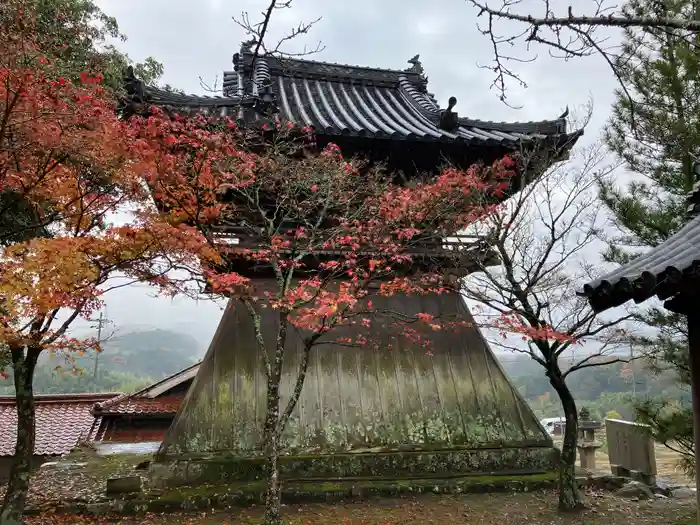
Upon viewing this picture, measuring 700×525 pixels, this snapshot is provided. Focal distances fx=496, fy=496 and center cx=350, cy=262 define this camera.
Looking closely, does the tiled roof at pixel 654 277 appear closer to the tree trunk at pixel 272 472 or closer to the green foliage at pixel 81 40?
the tree trunk at pixel 272 472

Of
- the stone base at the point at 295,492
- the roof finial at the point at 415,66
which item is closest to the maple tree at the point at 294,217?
the stone base at the point at 295,492

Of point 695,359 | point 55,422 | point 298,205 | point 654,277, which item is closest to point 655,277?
point 654,277

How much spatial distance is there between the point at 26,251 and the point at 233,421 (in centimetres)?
385

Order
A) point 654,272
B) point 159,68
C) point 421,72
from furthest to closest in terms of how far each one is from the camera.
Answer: point 421,72 → point 159,68 → point 654,272

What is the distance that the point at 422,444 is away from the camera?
26.2 ft

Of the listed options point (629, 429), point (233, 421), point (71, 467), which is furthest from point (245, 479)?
point (629, 429)

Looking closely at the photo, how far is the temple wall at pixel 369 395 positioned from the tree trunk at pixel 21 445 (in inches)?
71.6

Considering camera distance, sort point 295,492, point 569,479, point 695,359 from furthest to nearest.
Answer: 1. point 295,492
2. point 569,479
3. point 695,359

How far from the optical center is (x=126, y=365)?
138 metres

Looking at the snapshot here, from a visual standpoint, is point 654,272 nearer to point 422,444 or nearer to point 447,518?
point 447,518

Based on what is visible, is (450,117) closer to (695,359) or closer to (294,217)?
(294,217)

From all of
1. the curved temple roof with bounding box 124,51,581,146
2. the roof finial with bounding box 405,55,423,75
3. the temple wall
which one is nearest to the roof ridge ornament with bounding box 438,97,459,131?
the curved temple roof with bounding box 124,51,581,146

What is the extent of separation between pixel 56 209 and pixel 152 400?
39.7 feet

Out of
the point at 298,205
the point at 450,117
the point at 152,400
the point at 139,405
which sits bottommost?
the point at 139,405
